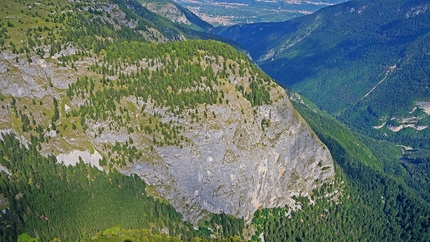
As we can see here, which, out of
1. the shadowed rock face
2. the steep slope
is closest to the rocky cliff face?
the shadowed rock face

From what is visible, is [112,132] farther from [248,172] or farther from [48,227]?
[248,172]

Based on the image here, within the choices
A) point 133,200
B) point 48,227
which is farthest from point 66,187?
point 133,200

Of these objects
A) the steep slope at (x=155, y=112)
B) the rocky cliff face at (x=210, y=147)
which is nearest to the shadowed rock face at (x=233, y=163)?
the rocky cliff face at (x=210, y=147)

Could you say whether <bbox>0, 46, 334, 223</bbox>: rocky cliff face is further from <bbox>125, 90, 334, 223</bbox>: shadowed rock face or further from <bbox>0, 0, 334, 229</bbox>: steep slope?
<bbox>0, 0, 334, 229</bbox>: steep slope

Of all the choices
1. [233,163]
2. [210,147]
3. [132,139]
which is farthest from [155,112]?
[233,163]

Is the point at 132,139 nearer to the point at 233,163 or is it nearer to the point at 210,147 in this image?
the point at 210,147

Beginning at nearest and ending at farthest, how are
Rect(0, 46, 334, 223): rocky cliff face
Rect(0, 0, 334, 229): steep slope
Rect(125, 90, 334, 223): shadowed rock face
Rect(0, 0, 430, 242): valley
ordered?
Rect(0, 0, 430, 242): valley
Rect(0, 46, 334, 223): rocky cliff face
Rect(0, 0, 334, 229): steep slope
Rect(125, 90, 334, 223): shadowed rock face

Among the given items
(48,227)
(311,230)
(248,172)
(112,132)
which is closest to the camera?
(48,227)
